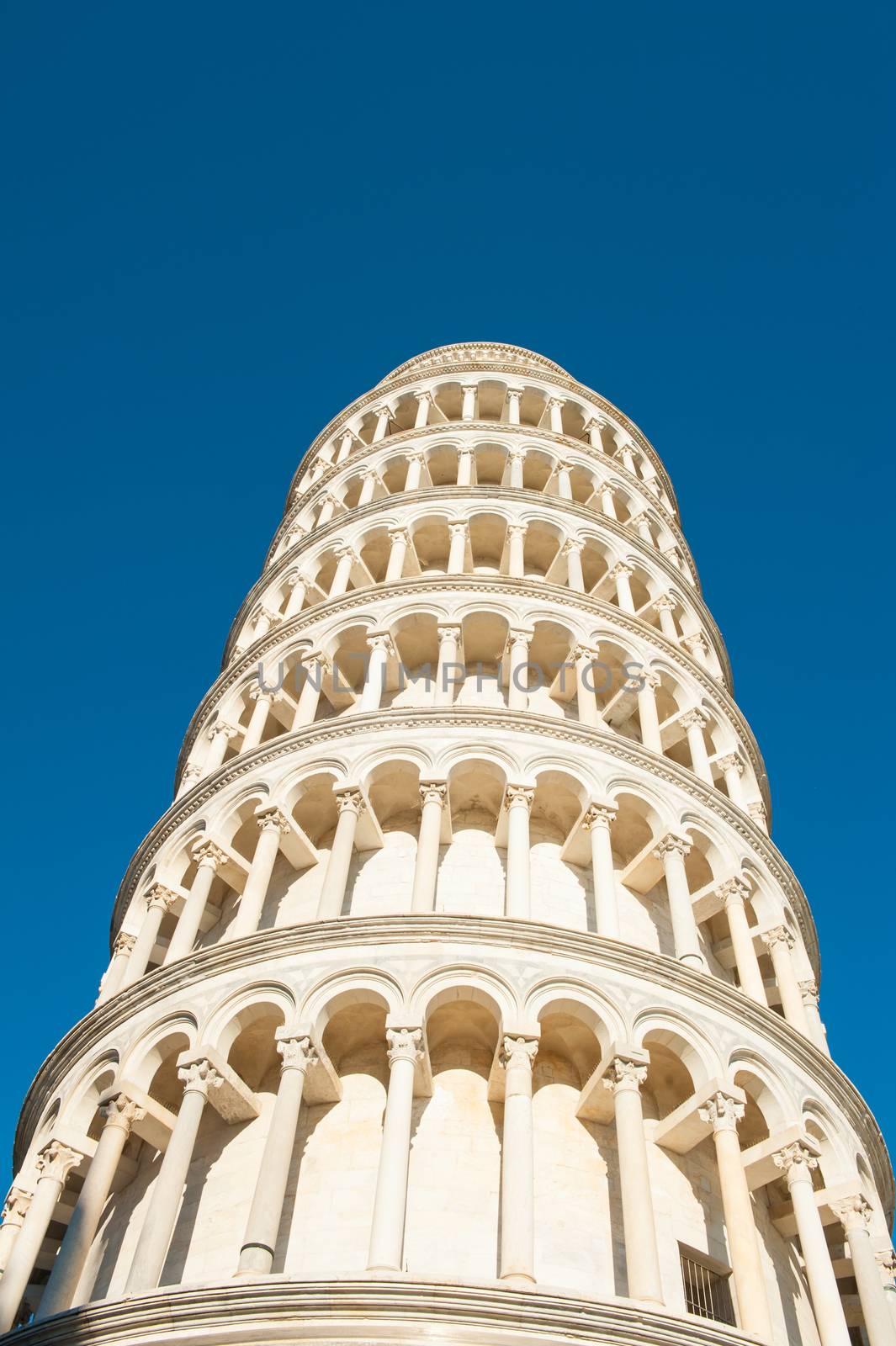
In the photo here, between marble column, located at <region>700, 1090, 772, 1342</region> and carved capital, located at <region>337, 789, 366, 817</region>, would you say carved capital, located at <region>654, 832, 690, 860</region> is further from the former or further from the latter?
marble column, located at <region>700, 1090, 772, 1342</region>

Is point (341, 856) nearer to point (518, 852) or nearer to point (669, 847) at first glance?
point (518, 852)

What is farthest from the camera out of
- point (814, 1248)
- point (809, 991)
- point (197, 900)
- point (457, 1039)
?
point (809, 991)

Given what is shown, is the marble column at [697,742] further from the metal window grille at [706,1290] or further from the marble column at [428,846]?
the metal window grille at [706,1290]

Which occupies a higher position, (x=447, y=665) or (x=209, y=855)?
(x=447, y=665)

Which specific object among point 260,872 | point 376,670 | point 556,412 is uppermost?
point 556,412

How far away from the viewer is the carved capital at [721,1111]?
15.7 m

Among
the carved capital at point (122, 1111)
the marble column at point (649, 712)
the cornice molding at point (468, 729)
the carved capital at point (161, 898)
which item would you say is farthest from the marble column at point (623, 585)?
the carved capital at point (122, 1111)

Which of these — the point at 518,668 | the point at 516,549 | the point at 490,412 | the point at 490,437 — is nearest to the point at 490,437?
the point at 490,437

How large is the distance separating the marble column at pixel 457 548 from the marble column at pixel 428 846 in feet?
22.7

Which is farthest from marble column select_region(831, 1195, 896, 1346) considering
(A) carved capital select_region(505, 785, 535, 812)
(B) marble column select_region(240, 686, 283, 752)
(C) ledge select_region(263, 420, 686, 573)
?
(C) ledge select_region(263, 420, 686, 573)

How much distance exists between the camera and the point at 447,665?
23.8 metres

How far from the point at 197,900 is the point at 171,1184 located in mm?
5888

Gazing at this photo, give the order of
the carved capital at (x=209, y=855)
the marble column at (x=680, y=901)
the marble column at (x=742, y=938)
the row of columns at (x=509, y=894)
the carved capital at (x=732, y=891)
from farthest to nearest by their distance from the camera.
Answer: the carved capital at (x=209, y=855), the carved capital at (x=732, y=891), the marble column at (x=742, y=938), the marble column at (x=680, y=901), the row of columns at (x=509, y=894)

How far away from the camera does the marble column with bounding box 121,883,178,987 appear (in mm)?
20172
